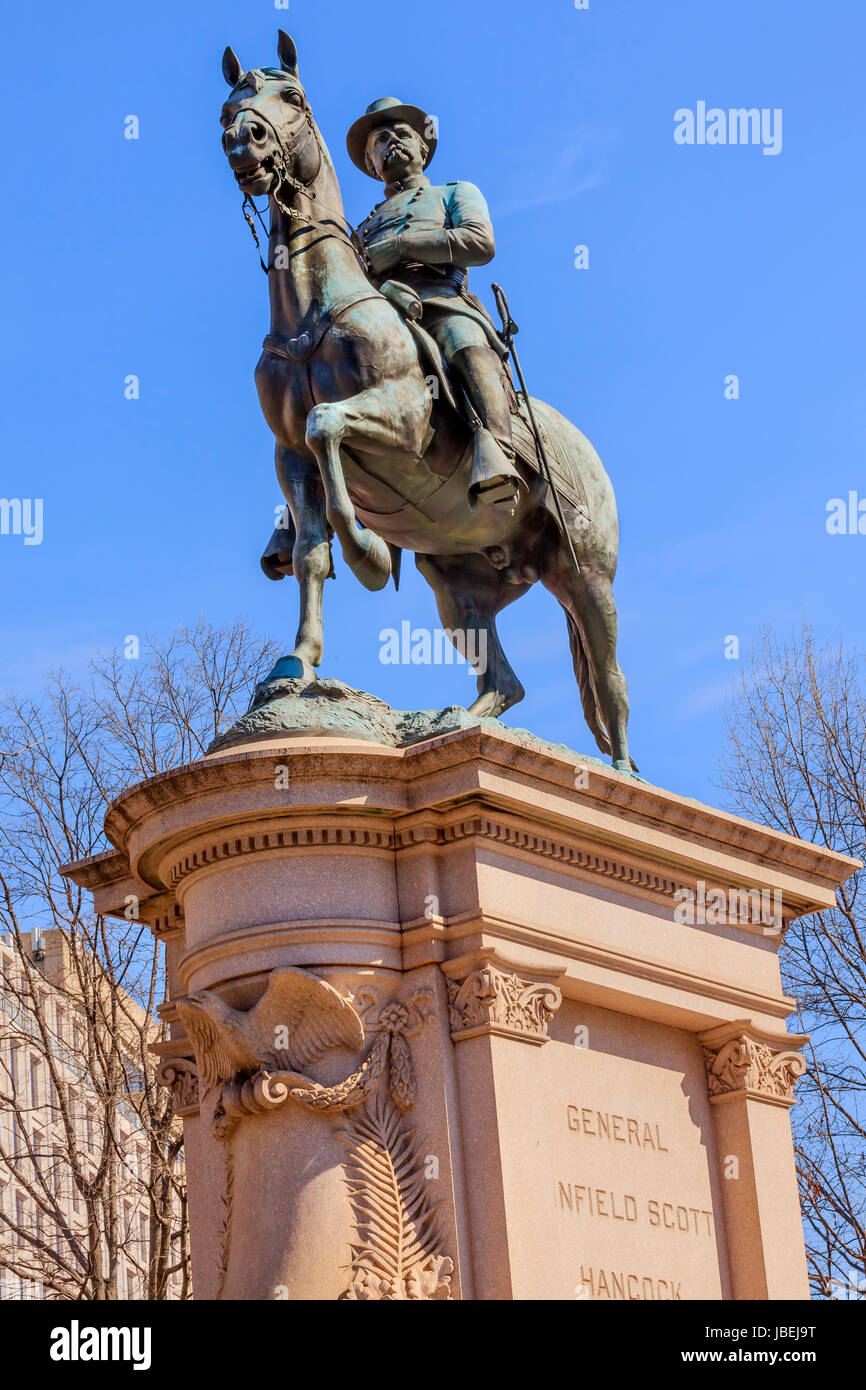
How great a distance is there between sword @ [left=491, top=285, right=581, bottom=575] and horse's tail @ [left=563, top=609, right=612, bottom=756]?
0.49 metres

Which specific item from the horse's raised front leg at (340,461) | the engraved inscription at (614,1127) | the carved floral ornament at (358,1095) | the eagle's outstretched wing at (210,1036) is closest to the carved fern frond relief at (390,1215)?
the carved floral ornament at (358,1095)

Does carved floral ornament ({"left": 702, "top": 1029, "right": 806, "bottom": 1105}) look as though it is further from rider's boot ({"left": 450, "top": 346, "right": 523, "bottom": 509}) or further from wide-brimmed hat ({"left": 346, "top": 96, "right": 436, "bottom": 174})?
wide-brimmed hat ({"left": 346, "top": 96, "right": 436, "bottom": 174})

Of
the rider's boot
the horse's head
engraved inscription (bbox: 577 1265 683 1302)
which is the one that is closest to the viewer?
engraved inscription (bbox: 577 1265 683 1302)

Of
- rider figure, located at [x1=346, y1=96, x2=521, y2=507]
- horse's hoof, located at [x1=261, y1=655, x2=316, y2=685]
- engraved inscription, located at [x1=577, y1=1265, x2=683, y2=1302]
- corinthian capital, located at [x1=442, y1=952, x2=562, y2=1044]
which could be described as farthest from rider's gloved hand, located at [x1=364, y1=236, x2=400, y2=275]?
engraved inscription, located at [x1=577, y1=1265, x2=683, y2=1302]

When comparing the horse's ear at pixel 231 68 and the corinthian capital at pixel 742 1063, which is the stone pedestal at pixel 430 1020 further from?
the horse's ear at pixel 231 68

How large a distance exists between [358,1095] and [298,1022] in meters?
0.45

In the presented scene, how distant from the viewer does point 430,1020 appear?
10.1 meters

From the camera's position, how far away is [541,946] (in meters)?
10.6

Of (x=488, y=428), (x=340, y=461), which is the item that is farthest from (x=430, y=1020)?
(x=488, y=428)

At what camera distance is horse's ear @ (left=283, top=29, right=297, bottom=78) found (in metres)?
11.9

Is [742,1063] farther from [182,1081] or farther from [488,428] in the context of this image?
[488,428]

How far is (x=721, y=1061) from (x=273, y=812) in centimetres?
328
